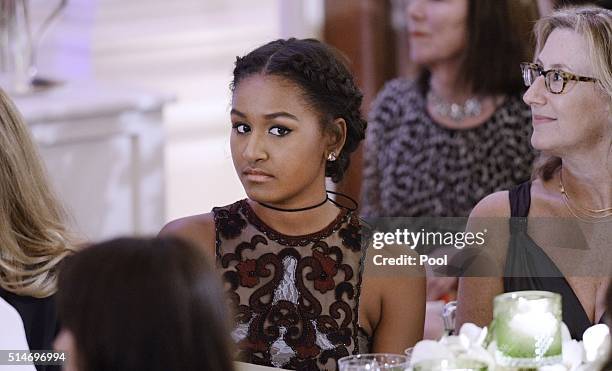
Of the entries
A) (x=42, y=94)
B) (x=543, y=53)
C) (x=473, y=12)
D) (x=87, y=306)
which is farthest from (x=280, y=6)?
(x=87, y=306)

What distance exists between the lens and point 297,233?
87.7 inches

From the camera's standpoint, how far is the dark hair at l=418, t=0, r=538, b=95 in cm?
340

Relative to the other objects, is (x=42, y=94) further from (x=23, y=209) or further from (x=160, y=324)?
(x=160, y=324)

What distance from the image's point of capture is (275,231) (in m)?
2.23

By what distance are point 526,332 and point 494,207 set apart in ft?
2.49

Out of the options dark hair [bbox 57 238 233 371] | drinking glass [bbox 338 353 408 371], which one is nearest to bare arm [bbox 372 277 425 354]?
drinking glass [bbox 338 353 408 371]

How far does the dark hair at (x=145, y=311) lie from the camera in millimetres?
1390

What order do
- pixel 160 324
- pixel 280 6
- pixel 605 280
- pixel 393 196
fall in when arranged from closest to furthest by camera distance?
pixel 160 324 < pixel 605 280 < pixel 393 196 < pixel 280 6

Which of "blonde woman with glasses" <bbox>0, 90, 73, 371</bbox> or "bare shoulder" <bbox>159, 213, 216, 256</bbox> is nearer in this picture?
"blonde woman with glasses" <bbox>0, 90, 73, 371</bbox>

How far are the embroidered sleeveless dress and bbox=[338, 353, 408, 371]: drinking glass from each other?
0.36 m

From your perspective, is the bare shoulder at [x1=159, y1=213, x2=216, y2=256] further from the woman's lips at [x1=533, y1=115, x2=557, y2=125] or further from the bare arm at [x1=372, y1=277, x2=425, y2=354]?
the woman's lips at [x1=533, y1=115, x2=557, y2=125]

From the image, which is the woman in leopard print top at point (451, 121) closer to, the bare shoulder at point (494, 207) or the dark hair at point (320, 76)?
the bare shoulder at point (494, 207)

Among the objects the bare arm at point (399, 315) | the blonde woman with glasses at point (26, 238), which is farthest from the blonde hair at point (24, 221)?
the bare arm at point (399, 315)

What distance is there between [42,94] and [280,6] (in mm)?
1142
